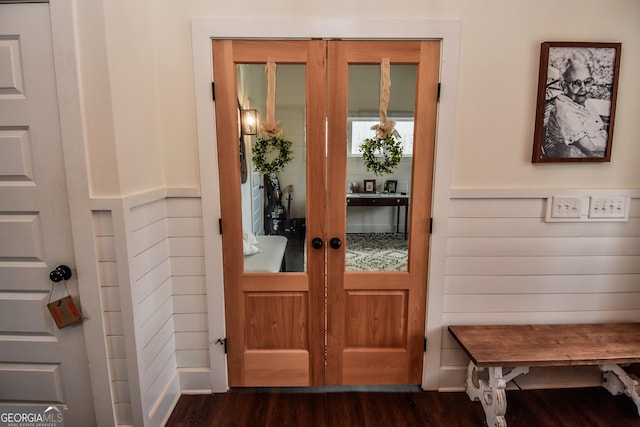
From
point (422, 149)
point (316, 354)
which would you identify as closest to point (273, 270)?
point (316, 354)

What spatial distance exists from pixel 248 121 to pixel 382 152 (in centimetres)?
76

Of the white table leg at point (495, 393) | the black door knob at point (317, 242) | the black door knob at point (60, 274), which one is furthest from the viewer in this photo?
the black door knob at point (317, 242)

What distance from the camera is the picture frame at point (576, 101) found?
1701 mm

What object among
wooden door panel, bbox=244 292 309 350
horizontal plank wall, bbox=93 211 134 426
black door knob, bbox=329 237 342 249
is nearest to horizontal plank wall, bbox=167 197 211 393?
wooden door panel, bbox=244 292 309 350

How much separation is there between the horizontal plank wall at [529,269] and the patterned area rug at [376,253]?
0.27 meters

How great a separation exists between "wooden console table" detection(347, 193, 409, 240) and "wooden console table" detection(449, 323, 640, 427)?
708mm

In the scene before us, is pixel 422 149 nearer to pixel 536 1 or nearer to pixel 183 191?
pixel 536 1

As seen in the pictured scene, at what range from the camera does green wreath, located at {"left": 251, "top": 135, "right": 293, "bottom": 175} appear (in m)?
1.81

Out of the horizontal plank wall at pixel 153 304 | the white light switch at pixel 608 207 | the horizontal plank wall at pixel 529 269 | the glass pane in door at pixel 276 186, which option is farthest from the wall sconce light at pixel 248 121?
the white light switch at pixel 608 207

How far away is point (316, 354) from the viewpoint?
197 centimetres

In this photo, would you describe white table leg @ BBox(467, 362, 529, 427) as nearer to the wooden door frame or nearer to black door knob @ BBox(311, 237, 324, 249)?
the wooden door frame

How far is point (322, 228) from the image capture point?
186 cm

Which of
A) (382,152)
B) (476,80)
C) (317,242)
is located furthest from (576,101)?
(317,242)

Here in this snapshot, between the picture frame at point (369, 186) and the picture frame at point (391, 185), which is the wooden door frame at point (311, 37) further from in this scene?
the picture frame at point (369, 186)
